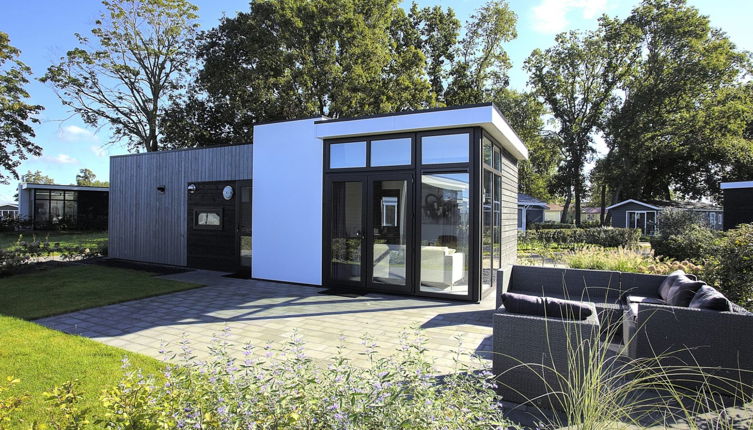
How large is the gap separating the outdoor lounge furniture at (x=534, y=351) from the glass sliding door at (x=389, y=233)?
3.67 meters

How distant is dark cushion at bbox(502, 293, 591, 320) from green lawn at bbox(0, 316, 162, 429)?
2757mm

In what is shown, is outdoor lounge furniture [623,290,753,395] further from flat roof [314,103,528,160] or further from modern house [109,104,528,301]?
flat roof [314,103,528,160]

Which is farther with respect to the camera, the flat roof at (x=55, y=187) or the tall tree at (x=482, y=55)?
the flat roof at (x=55, y=187)

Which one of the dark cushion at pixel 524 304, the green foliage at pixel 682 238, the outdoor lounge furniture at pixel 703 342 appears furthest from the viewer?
the green foliage at pixel 682 238

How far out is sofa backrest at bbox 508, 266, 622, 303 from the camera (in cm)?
496

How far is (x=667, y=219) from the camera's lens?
14.6 meters

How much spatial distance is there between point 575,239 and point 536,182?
15.9 m

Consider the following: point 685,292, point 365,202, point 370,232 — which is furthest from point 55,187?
point 685,292

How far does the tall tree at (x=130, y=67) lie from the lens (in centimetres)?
1850

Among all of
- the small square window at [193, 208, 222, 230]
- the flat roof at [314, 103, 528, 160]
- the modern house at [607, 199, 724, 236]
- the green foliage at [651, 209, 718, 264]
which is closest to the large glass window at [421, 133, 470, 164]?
the flat roof at [314, 103, 528, 160]

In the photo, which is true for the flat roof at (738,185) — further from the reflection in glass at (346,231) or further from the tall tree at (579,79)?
the reflection in glass at (346,231)

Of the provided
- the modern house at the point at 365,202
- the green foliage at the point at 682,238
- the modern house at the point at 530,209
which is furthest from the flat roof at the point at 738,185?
the modern house at the point at 530,209

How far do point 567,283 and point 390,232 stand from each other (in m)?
2.87

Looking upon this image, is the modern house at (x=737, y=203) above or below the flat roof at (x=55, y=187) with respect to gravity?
below
